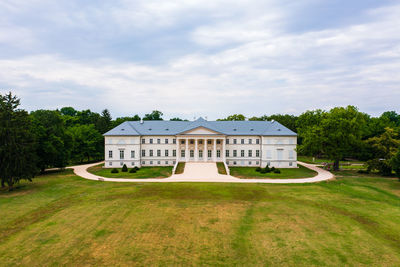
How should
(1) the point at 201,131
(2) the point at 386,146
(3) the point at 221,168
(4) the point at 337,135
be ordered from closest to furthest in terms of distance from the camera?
1. (2) the point at 386,146
2. (4) the point at 337,135
3. (3) the point at 221,168
4. (1) the point at 201,131

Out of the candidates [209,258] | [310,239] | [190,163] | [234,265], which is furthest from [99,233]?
[190,163]

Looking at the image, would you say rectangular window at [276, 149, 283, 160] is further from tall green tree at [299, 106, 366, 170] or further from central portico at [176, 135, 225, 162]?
central portico at [176, 135, 225, 162]

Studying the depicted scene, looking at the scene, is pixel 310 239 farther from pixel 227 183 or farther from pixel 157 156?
pixel 157 156

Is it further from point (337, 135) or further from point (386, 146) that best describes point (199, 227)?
point (386, 146)

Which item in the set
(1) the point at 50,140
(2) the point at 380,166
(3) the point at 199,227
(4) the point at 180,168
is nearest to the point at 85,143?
(1) the point at 50,140

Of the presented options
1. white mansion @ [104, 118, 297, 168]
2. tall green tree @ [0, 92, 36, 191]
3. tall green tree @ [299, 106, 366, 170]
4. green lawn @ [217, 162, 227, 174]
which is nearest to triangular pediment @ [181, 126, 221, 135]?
white mansion @ [104, 118, 297, 168]

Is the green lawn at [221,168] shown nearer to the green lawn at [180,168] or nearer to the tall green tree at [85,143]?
the green lawn at [180,168]

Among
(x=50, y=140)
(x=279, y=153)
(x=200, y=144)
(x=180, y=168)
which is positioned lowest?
(x=180, y=168)

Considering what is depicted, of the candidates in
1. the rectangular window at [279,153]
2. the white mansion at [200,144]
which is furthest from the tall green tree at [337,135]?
the white mansion at [200,144]
